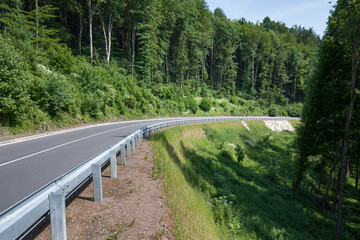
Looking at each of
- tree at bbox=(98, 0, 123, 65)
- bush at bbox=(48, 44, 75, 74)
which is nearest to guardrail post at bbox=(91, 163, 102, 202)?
bush at bbox=(48, 44, 75, 74)

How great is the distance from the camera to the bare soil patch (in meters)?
3.70

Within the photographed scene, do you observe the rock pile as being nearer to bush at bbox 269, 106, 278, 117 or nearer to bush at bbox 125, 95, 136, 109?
bush at bbox 269, 106, 278, 117

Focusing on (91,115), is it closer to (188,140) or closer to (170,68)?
(188,140)

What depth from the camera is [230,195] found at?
487 inches

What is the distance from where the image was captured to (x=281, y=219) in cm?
1196

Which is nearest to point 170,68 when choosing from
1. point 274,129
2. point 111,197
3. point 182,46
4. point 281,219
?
point 182,46

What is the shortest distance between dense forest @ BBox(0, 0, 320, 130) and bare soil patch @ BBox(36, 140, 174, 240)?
1123 cm

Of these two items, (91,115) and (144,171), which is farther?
(91,115)

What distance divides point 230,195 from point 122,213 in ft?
31.1

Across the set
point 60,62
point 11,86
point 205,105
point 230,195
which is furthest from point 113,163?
point 205,105

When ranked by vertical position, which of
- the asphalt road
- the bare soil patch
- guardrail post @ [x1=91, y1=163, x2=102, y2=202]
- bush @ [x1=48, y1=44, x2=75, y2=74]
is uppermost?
bush @ [x1=48, y1=44, x2=75, y2=74]

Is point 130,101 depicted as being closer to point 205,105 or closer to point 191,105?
point 191,105

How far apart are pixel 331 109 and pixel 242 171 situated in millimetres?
8318

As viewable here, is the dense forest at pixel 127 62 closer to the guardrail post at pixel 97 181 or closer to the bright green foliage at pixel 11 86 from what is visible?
the bright green foliage at pixel 11 86
